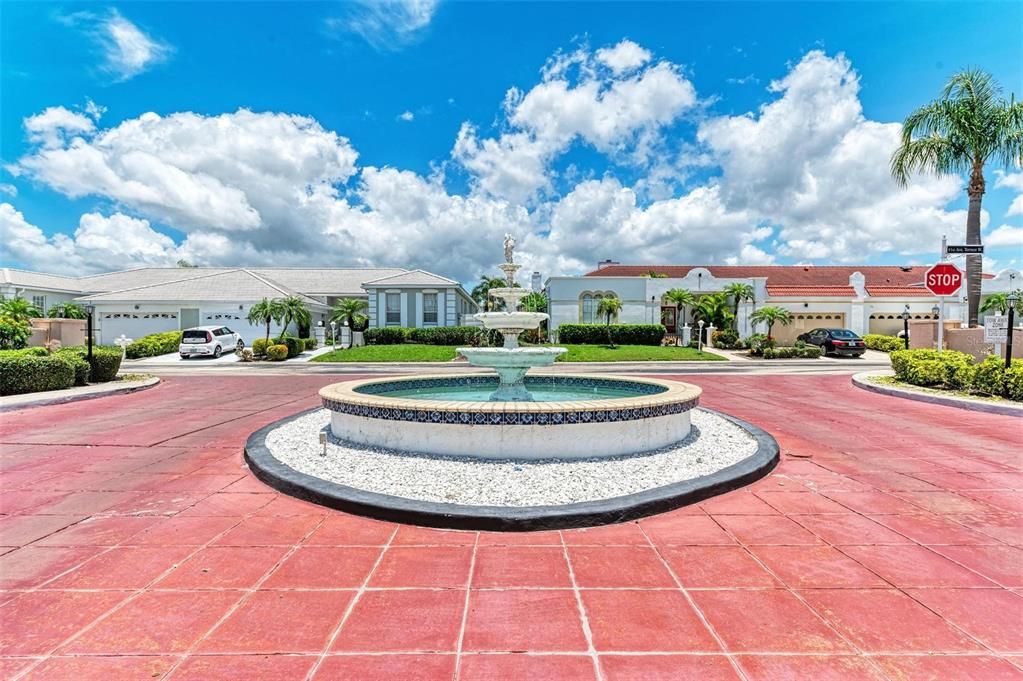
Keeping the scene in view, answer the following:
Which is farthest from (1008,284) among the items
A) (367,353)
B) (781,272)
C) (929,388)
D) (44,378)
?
(44,378)

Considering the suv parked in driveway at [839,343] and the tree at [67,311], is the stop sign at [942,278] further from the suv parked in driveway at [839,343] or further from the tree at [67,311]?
the tree at [67,311]

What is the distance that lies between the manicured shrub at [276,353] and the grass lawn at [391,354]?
156 cm

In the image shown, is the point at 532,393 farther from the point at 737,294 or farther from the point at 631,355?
the point at 737,294

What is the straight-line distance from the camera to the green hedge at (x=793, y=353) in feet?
92.6

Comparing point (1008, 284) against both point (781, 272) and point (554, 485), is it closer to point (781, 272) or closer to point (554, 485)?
point (781, 272)

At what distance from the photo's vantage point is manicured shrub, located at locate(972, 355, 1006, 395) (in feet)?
37.4

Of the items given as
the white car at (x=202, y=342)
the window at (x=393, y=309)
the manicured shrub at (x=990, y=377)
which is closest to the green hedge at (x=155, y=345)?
the white car at (x=202, y=342)

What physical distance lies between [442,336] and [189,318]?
16.4m

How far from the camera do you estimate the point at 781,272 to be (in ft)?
147

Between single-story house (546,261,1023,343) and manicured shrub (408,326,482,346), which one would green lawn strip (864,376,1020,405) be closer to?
single-story house (546,261,1023,343)

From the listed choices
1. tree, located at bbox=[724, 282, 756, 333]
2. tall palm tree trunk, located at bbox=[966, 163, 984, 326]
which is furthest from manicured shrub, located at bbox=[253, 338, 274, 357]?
tall palm tree trunk, located at bbox=[966, 163, 984, 326]

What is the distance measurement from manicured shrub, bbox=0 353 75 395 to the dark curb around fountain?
1234cm

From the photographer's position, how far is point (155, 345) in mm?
28156

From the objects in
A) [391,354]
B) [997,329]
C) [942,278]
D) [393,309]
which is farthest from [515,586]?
[393,309]
